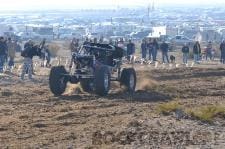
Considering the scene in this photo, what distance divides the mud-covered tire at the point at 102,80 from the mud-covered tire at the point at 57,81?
128 cm

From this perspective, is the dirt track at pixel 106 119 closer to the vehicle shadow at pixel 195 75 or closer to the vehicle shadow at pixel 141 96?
the vehicle shadow at pixel 141 96

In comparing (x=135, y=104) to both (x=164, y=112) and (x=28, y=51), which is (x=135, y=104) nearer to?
(x=164, y=112)

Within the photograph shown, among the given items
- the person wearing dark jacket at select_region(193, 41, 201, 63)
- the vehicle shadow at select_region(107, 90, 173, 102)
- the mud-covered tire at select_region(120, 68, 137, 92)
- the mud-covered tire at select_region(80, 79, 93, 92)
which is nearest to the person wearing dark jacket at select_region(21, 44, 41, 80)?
the mud-covered tire at select_region(80, 79, 93, 92)

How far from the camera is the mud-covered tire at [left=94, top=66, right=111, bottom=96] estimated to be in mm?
18547

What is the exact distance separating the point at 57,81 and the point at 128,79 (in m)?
2.29

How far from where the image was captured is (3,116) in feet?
49.0

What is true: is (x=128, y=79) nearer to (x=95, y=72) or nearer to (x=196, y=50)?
(x=95, y=72)

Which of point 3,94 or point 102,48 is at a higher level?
point 102,48

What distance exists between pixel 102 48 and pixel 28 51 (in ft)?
17.8

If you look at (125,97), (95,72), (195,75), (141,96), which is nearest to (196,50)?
(195,75)

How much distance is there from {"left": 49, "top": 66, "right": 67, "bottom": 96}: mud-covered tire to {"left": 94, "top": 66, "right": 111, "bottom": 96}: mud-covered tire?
1.28 metres

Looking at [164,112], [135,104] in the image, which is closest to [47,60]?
[135,104]

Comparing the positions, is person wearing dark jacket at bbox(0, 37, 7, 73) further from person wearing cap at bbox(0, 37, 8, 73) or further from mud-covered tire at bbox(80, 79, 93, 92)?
mud-covered tire at bbox(80, 79, 93, 92)

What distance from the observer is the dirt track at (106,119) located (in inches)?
463
